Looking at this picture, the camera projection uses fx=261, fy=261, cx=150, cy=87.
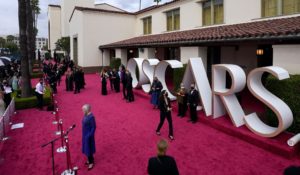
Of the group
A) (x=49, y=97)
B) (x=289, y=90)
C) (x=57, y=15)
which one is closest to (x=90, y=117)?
(x=289, y=90)

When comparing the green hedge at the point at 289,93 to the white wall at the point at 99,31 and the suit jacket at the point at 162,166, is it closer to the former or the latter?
the suit jacket at the point at 162,166

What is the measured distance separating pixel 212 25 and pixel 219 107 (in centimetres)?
967

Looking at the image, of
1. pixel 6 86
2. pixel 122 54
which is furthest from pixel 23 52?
pixel 122 54

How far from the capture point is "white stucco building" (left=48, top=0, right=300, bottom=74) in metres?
11.0

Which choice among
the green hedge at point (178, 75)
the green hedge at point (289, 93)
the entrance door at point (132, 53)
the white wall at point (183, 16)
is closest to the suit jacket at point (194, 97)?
the green hedge at point (289, 93)

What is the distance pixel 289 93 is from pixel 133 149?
5.61 meters

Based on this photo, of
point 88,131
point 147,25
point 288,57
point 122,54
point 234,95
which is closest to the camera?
point 88,131

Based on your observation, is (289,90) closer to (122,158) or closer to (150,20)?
(122,158)

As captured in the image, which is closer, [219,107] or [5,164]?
[5,164]

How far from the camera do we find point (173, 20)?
23922mm

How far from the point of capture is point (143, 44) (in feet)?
67.1

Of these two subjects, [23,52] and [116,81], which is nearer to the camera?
[23,52]

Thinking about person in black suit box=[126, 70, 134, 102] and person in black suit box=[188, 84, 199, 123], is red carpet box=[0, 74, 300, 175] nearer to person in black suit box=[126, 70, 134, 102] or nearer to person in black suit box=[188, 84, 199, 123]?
person in black suit box=[188, 84, 199, 123]

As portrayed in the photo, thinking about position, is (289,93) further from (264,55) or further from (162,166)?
(264,55)
